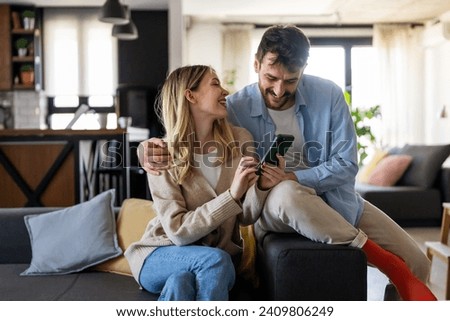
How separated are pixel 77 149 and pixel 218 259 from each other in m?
2.22

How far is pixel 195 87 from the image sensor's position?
132 cm

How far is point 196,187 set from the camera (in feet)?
4.43

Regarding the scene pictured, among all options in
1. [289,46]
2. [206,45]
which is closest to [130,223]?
[289,46]

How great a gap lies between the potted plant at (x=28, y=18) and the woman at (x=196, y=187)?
4.71 metres

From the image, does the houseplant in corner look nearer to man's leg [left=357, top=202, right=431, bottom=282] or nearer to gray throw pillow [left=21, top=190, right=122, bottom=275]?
man's leg [left=357, top=202, right=431, bottom=282]

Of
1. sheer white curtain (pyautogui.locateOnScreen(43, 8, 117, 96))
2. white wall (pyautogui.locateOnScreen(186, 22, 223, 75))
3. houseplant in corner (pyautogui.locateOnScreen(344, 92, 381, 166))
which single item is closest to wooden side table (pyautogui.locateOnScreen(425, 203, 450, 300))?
houseplant in corner (pyautogui.locateOnScreen(344, 92, 381, 166))

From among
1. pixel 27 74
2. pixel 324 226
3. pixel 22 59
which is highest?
pixel 22 59

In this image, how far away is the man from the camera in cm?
130

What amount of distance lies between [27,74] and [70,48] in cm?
48

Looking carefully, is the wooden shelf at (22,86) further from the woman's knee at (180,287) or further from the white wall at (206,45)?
the woman's knee at (180,287)

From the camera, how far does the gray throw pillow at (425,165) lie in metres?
3.69

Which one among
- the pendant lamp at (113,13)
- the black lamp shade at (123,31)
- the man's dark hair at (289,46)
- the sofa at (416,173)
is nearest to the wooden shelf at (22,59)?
the black lamp shade at (123,31)

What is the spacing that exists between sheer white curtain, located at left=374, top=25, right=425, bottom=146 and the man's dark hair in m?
0.30

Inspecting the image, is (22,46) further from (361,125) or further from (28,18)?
(361,125)
